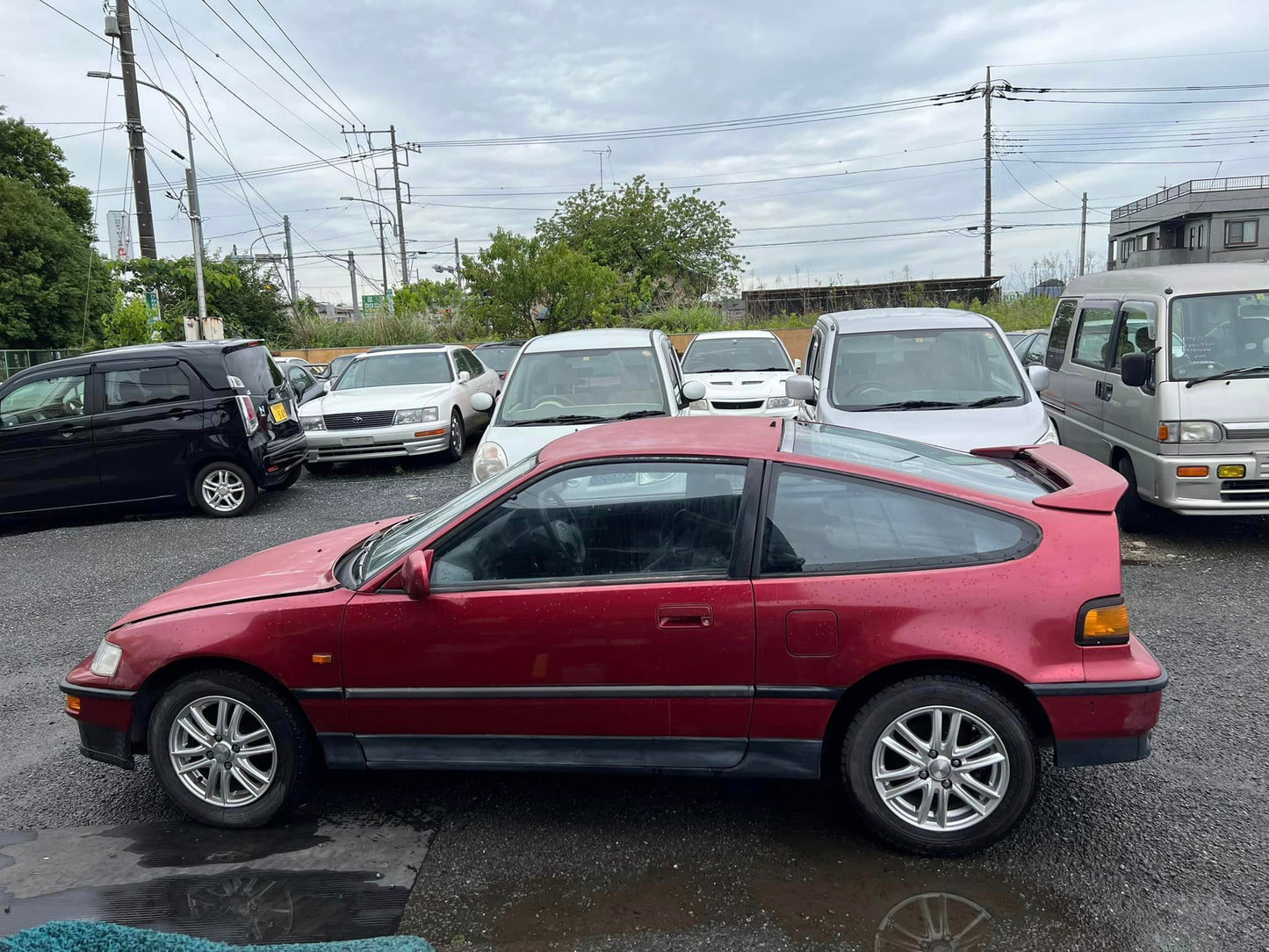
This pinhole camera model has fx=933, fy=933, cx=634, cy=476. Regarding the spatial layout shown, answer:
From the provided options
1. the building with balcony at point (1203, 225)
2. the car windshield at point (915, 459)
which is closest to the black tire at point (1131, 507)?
the car windshield at point (915, 459)

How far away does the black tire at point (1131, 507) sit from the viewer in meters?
7.43

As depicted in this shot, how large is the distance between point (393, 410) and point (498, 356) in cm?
756

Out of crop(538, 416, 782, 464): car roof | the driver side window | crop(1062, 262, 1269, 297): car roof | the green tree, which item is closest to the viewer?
the driver side window

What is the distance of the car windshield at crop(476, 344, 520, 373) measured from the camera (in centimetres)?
1945

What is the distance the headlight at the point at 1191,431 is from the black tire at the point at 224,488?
866 cm

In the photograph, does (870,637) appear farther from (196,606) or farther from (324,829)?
(196,606)

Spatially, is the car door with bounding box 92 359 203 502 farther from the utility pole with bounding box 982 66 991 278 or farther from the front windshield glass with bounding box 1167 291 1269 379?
the utility pole with bounding box 982 66 991 278

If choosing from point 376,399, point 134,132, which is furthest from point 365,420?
point 134,132

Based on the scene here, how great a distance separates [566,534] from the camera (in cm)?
340

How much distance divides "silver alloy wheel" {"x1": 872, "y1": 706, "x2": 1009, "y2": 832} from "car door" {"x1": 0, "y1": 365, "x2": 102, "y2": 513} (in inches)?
365

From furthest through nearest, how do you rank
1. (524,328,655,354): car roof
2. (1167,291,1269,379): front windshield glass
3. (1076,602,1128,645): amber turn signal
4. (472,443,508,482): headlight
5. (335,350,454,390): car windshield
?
(335,350,454,390): car windshield < (524,328,655,354): car roof < (472,443,508,482): headlight < (1167,291,1269,379): front windshield glass < (1076,602,1128,645): amber turn signal

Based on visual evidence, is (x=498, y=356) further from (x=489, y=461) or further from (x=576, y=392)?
(x=489, y=461)

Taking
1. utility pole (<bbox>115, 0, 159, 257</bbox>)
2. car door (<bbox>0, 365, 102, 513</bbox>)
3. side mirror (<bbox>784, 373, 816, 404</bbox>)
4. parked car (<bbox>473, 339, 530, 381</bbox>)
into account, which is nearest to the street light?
utility pole (<bbox>115, 0, 159, 257</bbox>)

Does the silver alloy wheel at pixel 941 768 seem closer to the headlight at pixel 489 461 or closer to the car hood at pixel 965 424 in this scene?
the car hood at pixel 965 424
